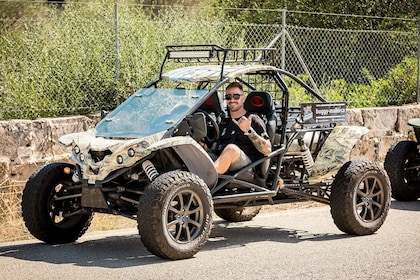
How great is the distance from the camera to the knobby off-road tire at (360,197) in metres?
10.5

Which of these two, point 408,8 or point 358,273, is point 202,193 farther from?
point 408,8

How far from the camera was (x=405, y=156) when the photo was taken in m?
13.4

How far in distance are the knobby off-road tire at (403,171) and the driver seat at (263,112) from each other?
10.5 ft

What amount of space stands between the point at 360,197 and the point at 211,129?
1779mm

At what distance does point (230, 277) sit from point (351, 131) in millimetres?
3182

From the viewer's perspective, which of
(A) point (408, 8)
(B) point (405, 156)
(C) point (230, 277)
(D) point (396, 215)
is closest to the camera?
(C) point (230, 277)

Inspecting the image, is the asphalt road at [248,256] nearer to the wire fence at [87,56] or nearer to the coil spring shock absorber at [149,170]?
the coil spring shock absorber at [149,170]

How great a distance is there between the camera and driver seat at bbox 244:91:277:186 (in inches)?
410

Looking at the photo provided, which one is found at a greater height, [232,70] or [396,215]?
[232,70]

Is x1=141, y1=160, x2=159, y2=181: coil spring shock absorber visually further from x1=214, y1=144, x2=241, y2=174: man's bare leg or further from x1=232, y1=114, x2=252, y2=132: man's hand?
x1=232, y1=114, x2=252, y2=132: man's hand

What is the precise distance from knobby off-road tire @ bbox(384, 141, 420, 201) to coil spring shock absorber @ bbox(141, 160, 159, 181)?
4.79 meters

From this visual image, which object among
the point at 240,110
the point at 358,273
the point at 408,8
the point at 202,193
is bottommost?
the point at 358,273

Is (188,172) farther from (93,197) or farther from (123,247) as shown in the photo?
(123,247)

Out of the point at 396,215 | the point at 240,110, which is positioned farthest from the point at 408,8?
the point at 240,110
